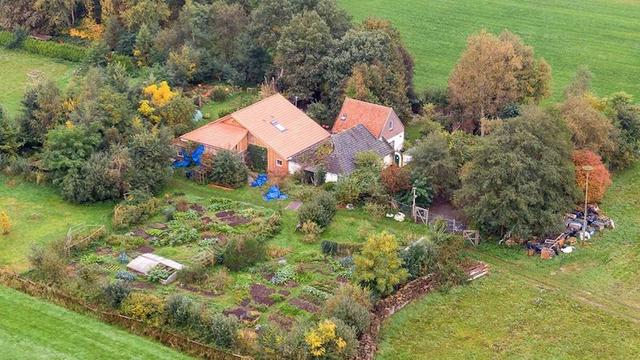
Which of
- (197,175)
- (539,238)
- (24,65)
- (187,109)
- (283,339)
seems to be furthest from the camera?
(24,65)

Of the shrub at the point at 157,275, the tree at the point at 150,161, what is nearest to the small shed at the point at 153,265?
the shrub at the point at 157,275

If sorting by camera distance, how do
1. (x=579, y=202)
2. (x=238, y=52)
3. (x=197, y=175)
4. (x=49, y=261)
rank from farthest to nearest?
(x=238, y=52) < (x=197, y=175) < (x=579, y=202) < (x=49, y=261)

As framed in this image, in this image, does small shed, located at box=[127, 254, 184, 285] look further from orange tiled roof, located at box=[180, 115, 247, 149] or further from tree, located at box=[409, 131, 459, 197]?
tree, located at box=[409, 131, 459, 197]

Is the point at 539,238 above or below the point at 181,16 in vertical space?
below

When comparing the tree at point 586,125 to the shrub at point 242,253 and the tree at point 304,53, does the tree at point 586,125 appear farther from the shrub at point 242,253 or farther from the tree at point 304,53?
the shrub at point 242,253

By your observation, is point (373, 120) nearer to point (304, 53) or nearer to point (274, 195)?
point (304, 53)

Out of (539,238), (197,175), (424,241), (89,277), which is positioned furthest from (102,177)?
(539,238)

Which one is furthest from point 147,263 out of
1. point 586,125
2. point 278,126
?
point 586,125

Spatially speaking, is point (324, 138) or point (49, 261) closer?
point (49, 261)

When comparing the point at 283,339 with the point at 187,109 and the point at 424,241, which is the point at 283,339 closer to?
the point at 424,241
